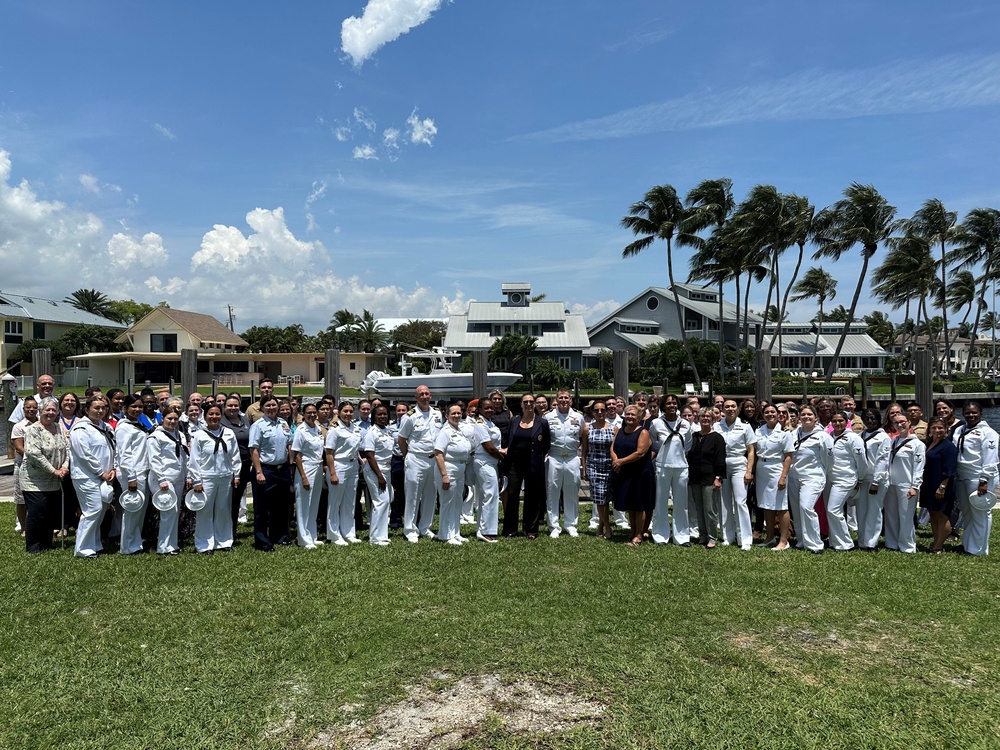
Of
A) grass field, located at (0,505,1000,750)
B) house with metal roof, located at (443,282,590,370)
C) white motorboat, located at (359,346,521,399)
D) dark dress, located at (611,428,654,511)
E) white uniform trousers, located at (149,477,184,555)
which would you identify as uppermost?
house with metal roof, located at (443,282,590,370)

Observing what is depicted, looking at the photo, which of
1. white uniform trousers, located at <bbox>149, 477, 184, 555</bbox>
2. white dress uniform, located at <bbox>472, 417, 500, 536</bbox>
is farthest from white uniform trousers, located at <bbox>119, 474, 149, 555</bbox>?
white dress uniform, located at <bbox>472, 417, 500, 536</bbox>

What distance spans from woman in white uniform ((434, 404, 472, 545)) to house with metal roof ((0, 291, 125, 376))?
156 ft

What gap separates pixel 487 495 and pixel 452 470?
53cm

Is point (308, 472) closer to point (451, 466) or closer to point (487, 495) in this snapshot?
point (451, 466)

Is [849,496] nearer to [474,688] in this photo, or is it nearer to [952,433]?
[952,433]

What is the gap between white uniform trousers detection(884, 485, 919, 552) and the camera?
768cm

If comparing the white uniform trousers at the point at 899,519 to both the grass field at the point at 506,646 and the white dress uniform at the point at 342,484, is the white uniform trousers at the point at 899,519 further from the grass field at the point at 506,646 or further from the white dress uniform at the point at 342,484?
the white dress uniform at the point at 342,484

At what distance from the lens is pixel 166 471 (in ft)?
23.9

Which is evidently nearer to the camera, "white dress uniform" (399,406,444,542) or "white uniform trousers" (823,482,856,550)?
"white uniform trousers" (823,482,856,550)

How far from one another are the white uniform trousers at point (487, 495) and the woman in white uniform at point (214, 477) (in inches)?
108

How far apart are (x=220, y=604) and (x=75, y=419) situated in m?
3.64

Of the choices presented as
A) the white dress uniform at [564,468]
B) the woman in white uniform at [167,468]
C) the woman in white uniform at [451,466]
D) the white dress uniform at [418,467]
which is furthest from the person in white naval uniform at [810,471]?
the woman in white uniform at [167,468]

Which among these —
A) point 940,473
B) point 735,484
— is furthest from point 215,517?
point 940,473

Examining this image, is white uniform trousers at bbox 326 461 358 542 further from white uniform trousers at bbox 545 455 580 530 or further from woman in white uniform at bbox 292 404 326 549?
white uniform trousers at bbox 545 455 580 530
